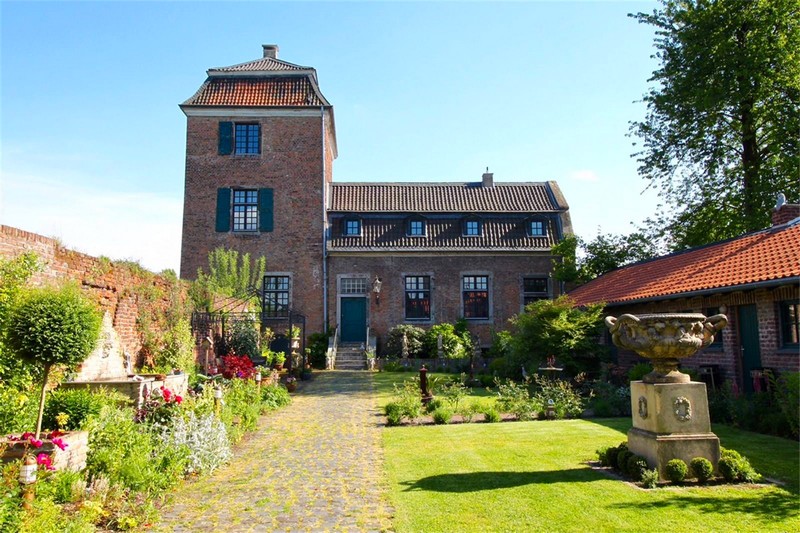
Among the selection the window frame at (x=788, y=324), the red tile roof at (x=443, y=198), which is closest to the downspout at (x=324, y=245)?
the red tile roof at (x=443, y=198)

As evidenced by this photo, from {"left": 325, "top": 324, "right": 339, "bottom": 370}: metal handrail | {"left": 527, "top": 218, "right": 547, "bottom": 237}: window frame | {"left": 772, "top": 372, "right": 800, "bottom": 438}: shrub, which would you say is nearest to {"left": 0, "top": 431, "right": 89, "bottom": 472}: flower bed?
{"left": 772, "top": 372, "right": 800, "bottom": 438}: shrub

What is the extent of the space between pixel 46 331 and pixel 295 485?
3.17m

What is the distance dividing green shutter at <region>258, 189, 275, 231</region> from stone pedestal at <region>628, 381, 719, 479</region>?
2002 centimetres

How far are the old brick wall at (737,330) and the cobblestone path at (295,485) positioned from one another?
7.15 meters

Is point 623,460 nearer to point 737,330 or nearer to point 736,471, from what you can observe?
point 736,471

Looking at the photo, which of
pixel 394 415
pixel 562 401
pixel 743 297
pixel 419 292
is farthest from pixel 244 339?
pixel 743 297

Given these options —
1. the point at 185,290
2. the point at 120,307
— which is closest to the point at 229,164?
the point at 185,290

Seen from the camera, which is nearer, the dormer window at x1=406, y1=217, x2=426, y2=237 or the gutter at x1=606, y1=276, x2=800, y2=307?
the gutter at x1=606, y1=276, x2=800, y2=307

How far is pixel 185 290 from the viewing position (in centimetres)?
1552

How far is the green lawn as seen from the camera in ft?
17.7

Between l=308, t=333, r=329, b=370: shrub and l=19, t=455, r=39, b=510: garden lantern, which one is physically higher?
l=308, t=333, r=329, b=370: shrub

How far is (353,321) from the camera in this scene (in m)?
25.0

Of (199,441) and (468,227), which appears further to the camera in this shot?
(468,227)

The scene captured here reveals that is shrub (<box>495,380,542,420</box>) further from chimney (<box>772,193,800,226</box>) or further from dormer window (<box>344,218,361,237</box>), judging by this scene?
dormer window (<box>344,218,361,237</box>)
